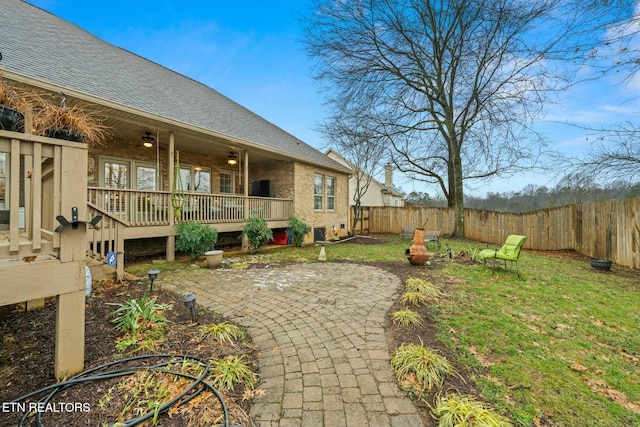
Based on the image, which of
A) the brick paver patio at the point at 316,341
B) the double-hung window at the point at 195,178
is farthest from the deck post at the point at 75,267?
the double-hung window at the point at 195,178

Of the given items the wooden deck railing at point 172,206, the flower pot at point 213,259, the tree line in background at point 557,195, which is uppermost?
the tree line in background at point 557,195

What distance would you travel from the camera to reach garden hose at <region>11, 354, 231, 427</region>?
5.82ft

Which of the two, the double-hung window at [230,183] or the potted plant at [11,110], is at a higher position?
the double-hung window at [230,183]

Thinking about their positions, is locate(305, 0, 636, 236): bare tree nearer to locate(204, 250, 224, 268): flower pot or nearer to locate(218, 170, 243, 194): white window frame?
locate(218, 170, 243, 194): white window frame

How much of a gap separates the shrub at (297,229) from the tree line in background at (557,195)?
7.88 m

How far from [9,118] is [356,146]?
1339cm

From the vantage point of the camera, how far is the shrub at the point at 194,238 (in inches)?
266

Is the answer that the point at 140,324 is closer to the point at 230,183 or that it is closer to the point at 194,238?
the point at 194,238

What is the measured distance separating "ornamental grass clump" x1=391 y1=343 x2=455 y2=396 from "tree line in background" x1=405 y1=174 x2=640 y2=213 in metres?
5.70

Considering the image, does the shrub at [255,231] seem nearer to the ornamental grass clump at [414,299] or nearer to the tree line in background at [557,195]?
the ornamental grass clump at [414,299]

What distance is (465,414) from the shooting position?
1828 millimetres

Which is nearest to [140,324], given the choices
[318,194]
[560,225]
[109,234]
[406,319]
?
[109,234]

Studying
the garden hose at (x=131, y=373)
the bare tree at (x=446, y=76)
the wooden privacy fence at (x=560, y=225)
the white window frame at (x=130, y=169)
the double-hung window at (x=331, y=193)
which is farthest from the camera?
the double-hung window at (x=331, y=193)

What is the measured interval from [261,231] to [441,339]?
21.6 feet
